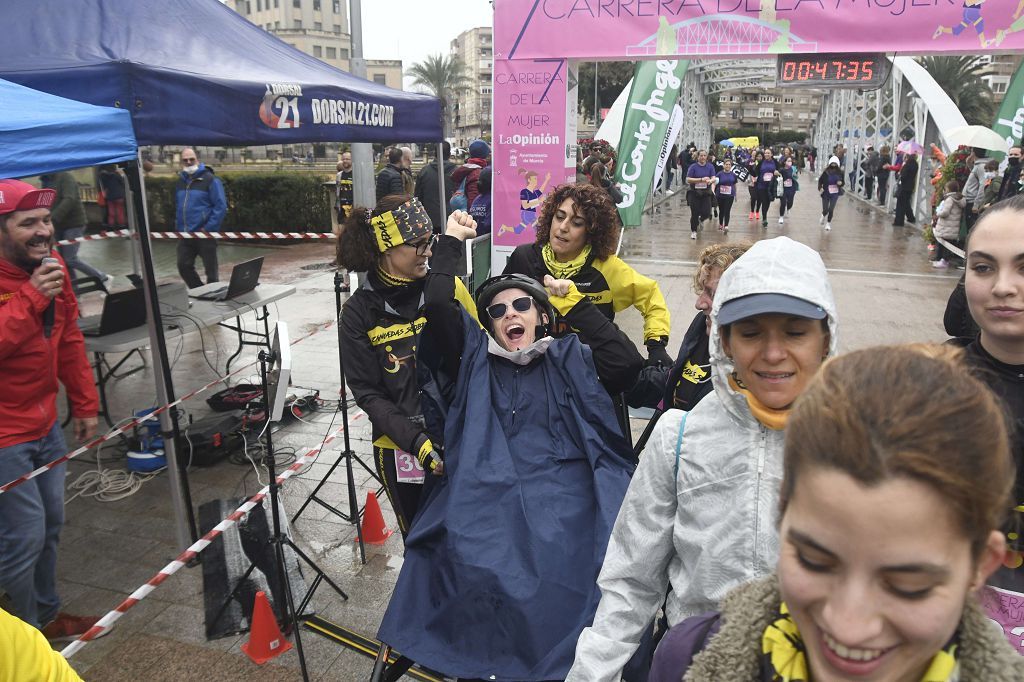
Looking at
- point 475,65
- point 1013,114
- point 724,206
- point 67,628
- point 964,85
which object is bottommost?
point 67,628

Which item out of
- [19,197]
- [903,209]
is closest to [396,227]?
[19,197]

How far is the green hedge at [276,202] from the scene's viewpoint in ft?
59.7

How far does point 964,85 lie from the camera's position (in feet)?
165

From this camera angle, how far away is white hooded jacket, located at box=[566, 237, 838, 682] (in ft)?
5.30

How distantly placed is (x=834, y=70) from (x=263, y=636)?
833 cm

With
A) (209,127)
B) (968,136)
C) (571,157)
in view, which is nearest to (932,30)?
(571,157)

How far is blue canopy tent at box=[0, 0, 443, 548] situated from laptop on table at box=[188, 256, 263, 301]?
82.2 inches

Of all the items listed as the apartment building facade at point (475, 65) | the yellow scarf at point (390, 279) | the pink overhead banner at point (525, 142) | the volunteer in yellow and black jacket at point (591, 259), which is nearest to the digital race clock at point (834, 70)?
the pink overhead banner at point (525, 142)

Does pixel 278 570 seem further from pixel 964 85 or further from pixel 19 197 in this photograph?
pixel 964 85

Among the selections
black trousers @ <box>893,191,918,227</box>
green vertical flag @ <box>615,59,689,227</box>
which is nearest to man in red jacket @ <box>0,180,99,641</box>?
green vertical flag @ <box>615,59,689,227</box>

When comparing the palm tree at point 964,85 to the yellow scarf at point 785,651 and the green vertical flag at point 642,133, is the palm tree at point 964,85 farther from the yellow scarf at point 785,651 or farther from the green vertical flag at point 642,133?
the yellow scarf at point 785,651

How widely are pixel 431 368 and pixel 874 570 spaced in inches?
91.8

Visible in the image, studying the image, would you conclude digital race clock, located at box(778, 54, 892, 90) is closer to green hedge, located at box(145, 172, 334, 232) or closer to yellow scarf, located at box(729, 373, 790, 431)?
yellow scarf, located at box(729, 373, 790, 431)

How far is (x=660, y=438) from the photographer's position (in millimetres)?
1728
